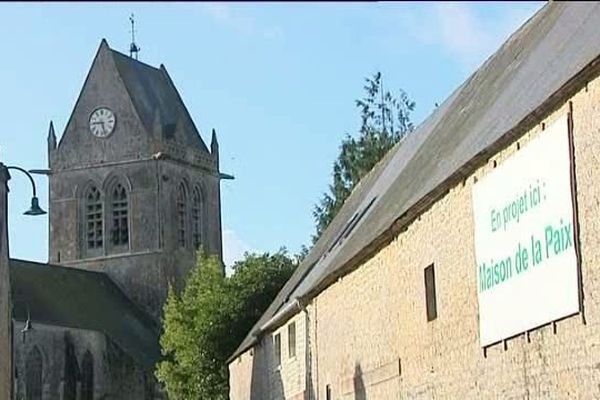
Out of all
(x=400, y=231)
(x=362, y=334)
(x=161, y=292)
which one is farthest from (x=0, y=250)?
(x=161, y=292)

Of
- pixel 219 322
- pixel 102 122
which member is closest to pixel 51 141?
pixel 102 122

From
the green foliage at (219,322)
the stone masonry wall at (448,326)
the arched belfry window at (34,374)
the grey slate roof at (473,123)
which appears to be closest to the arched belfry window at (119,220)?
the arched belfry window at (34,374)

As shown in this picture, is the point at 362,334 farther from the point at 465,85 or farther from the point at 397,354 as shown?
the point at 465,85

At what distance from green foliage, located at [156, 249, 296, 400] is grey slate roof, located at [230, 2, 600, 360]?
548 inches

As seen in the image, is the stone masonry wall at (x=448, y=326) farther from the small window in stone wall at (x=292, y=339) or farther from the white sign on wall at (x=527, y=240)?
the small window in stone wall at (x=292, y=339)

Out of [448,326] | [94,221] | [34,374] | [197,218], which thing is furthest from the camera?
[197,218]

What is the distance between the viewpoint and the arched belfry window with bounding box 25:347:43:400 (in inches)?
2761

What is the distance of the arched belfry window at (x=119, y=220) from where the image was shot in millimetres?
83750

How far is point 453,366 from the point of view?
19766mm

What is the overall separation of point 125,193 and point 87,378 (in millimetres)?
14749

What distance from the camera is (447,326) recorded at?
790 inches

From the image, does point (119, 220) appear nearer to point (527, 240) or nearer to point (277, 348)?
point (277, 348)

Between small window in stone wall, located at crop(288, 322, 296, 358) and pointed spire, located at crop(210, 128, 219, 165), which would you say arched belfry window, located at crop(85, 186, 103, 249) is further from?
small window in stone wall, located at crop(288, 322, 296, 358)

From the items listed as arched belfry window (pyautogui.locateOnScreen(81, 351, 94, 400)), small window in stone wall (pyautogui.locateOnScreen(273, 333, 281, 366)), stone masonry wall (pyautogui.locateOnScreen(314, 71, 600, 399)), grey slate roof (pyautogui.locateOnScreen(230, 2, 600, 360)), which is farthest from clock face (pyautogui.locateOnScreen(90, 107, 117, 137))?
stone masonry wall (pyautogui.locateOnScreen(314, 71, 600, 399))
